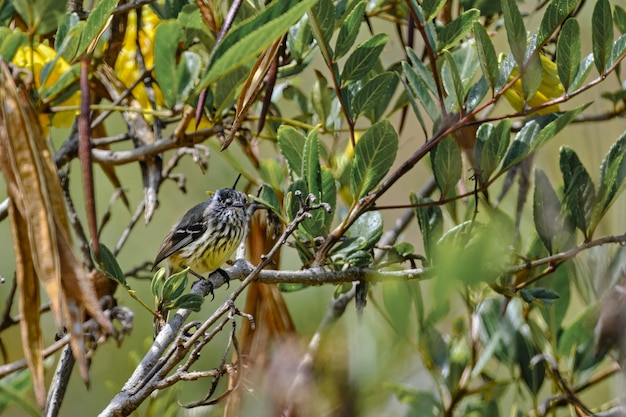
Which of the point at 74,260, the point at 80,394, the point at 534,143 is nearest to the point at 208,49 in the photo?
the point at 534,143

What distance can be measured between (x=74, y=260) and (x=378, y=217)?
793 mm

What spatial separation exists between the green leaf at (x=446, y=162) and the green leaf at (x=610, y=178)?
0.23 meters

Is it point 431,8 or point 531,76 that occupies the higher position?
point 431,8

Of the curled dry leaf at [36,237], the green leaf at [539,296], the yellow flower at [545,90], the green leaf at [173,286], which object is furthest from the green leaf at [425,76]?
the curled dry leaf at [36,237]

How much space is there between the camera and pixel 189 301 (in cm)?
114

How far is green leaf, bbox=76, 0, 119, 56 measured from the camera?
0.97 meters

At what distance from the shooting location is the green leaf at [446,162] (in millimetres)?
1268

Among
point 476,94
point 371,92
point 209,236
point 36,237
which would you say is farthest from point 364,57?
point 209,236

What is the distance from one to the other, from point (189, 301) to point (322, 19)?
1.36 feet

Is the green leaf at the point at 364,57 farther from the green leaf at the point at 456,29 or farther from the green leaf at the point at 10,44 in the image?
the green leaf at the point at 10,44

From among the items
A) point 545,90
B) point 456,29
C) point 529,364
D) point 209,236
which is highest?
point 456,29

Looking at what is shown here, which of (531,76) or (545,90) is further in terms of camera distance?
(545,90)

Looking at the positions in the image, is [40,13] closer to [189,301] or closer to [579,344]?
[189,301]

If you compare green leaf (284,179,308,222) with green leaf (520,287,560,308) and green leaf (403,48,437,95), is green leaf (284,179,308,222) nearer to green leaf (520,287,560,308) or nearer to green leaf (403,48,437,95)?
green leaf (403,48,437,95)
